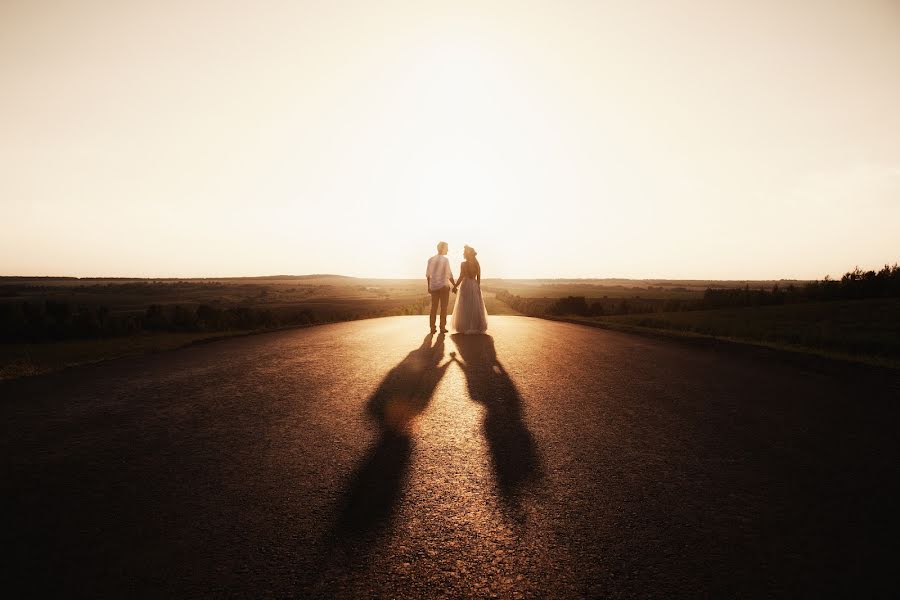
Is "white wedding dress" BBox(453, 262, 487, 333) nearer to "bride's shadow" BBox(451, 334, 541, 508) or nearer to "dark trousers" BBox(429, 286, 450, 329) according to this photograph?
"dark trousers" BBox(429, 286, 450, 329)

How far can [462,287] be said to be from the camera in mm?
13219

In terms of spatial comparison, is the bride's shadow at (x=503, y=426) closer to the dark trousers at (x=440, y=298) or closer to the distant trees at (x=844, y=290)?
the dark trousers at (x=440, y=298)

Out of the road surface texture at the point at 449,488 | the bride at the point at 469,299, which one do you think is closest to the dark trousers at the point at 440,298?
the bride at the point at 469,299

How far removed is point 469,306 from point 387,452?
30.1 feet

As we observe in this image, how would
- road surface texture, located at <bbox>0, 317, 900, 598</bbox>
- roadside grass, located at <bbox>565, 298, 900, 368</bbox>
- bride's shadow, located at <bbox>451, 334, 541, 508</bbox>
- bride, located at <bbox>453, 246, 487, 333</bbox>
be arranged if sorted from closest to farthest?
road surface texture, located at <bbox>0, 317, 900, 598</bbox>
bride's shadow, located at <bbox>451, 334, 541, 508</bbox>
roadside grass, located at <bbox>565, 298, 900, 368</bbox>
bride, located at <bbox>453, 246, 487, 333</bbox>

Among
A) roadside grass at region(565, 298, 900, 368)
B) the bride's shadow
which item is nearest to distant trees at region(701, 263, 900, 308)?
roadside grass at region(565, 298, 900, 368)

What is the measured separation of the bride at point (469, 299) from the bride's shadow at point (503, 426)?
401cm

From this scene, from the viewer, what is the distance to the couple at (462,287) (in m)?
12.8

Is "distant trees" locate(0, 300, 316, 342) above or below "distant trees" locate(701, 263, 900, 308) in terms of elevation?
below

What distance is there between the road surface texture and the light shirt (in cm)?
599

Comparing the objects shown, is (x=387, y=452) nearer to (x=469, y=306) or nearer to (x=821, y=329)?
A: (x=469, y=306)

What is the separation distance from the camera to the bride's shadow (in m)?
3.69

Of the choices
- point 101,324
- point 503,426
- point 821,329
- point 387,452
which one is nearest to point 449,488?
point 387,452

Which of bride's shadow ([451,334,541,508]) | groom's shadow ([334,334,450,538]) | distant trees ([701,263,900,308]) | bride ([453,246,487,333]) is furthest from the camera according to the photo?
distant trees ([701,263,900,308])
